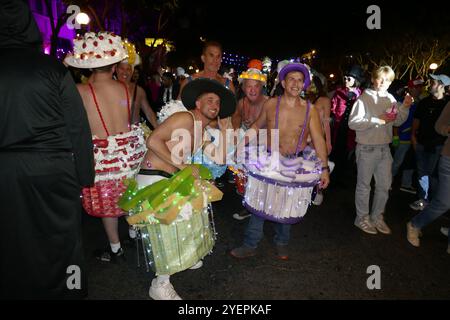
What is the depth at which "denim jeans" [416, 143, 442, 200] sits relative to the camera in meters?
5.27

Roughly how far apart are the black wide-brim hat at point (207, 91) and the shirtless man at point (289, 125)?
0.84 metres

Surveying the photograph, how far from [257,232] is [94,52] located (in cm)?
250

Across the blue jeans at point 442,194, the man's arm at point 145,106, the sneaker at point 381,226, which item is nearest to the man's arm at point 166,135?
the man's arm at point 145,106

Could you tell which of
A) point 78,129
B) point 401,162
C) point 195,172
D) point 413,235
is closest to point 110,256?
point 195,172

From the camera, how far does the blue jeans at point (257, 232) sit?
357 centimetres

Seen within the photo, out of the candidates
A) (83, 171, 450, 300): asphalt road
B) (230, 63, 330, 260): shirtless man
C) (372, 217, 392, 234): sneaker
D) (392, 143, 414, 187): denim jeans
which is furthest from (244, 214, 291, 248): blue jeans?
(392, 143, 414, 187): denim jeans

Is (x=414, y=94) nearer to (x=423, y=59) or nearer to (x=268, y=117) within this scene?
(x=268, y=117)

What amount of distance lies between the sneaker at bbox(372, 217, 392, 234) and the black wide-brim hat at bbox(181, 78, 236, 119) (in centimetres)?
283

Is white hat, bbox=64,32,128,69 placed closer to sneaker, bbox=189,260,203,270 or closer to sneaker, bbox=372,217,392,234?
sneaker, bbox=189,260,203,270

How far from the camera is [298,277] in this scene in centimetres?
329

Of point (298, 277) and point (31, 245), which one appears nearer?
point (31, 245)

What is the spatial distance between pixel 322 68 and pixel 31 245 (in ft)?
137

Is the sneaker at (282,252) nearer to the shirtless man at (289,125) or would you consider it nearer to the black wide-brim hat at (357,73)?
the shirtless man at (289,125)

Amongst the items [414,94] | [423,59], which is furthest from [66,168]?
[423,59]
